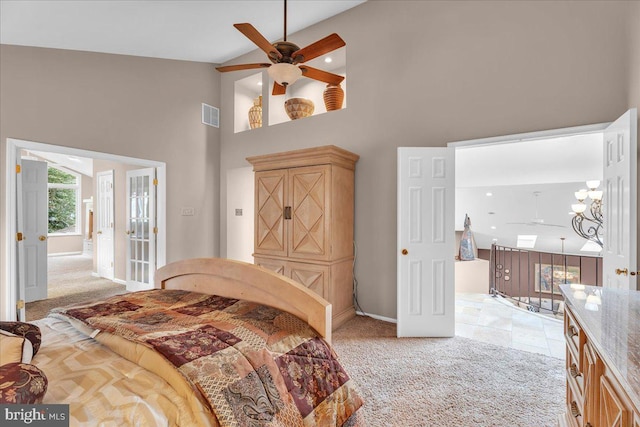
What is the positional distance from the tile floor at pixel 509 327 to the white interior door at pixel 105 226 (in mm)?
5962

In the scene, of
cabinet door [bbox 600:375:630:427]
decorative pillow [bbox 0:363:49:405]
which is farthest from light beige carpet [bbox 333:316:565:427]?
decorative pillow [bbox 0:363:49:405]

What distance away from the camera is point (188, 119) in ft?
15.6

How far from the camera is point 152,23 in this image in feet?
11.3

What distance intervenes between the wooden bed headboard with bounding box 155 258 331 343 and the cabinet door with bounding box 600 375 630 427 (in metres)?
1.02

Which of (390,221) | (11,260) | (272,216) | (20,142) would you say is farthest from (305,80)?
(11,260)

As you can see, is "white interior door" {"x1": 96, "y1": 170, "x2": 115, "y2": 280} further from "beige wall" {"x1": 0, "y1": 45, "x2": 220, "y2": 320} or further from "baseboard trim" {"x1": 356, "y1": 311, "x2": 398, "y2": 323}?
Answer: "baseboard trim" {"x1": 356, "y1": 311, "x2": 398, "y2": 323}

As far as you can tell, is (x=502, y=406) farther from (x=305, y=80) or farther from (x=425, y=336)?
(x=305, y=80)

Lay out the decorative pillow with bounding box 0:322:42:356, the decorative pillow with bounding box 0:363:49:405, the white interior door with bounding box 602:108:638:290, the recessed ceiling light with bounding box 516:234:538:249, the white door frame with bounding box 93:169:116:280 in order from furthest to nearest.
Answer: the recessed ceiling light with bounding box 516:234:538:249 → the white door frame with bounding box 93:169:116:280 → the white interior door with bounding box 602:108:638:290 → the decorative pillow with bounding box 0:322:42:356 → the decorative pillow with bounding box 0:363:49:405

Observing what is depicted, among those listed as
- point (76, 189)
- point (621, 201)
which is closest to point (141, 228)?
point (621, 201)

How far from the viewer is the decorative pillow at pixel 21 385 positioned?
30.6 inches

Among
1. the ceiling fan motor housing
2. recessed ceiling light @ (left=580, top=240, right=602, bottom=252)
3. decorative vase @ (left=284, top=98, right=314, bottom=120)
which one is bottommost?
recessed ceiling light @ (left=580, top=240, right=602, bottom=252)

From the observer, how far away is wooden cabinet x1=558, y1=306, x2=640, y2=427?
829 millimetres

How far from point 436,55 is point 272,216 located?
2595 mm

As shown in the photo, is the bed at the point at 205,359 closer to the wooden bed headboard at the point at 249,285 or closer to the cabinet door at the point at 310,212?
the wooden bed headboard at the point at 249,285
